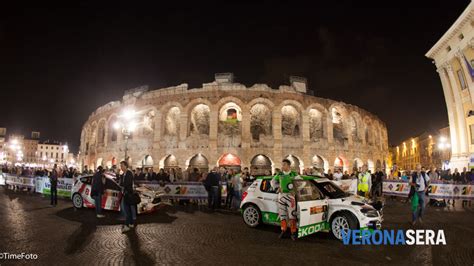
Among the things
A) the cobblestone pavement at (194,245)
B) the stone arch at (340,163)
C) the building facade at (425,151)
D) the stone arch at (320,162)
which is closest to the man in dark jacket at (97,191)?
the cobblestone pavement at (194,245)

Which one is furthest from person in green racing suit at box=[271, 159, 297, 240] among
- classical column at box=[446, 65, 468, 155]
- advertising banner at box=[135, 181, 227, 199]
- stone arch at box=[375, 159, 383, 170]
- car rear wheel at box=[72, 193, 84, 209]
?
stone arch at box=[375, 159, 383, 170]

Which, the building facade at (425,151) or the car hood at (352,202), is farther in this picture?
the building facade at (425,151)

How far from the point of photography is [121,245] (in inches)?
256

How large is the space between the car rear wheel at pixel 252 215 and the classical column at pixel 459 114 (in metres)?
24.9

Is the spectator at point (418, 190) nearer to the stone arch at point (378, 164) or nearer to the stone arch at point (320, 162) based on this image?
the stone arch at point (320, 162)

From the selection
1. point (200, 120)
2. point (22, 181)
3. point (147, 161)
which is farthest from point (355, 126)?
point (22, 181)

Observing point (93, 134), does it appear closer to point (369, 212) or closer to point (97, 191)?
point (97, 191)

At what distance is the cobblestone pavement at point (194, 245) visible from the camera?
18.1 feet

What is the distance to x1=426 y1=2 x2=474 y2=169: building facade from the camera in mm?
22531

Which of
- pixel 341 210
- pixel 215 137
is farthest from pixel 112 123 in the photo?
pixel 341 210

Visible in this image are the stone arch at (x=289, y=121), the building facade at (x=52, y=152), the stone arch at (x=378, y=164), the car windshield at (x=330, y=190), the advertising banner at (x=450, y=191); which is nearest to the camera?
the car windshield at (x=330, y=190)

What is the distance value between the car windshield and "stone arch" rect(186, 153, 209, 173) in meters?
18.5

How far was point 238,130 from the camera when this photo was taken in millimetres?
27016

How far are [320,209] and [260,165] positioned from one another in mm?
18682
